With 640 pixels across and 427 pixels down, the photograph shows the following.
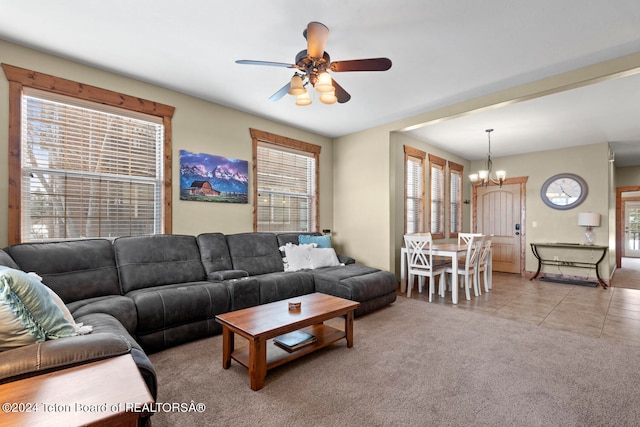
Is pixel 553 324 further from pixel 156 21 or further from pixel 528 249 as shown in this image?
pixel 156 21

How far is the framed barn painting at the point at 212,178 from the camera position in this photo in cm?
392

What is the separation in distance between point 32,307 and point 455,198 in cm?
748

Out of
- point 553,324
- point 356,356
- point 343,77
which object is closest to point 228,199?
point 343,77

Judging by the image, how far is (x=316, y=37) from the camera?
224cm

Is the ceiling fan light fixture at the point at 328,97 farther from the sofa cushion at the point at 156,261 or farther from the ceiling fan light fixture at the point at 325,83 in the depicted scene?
the sofa cushion at the point at 156,261

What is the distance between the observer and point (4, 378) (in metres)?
1.19

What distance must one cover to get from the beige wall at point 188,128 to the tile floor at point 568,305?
3170 mm

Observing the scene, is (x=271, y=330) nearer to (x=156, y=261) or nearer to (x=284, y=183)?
(x=156, y=261)

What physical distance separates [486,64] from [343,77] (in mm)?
1504

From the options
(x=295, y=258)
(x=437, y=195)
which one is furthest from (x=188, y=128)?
(x=437, y=195)

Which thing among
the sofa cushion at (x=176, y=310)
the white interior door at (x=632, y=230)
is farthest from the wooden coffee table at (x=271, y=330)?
the white interior door at (x=632, y=230)

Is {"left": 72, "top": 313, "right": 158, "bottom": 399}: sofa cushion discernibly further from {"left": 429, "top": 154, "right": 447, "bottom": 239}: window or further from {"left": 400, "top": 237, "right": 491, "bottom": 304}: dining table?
{"left": 429, "top": 154, "right": 447, "bottom": 239}: window

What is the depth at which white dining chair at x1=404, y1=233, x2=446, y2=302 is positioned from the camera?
450 cm

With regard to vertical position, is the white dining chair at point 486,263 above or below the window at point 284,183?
below
